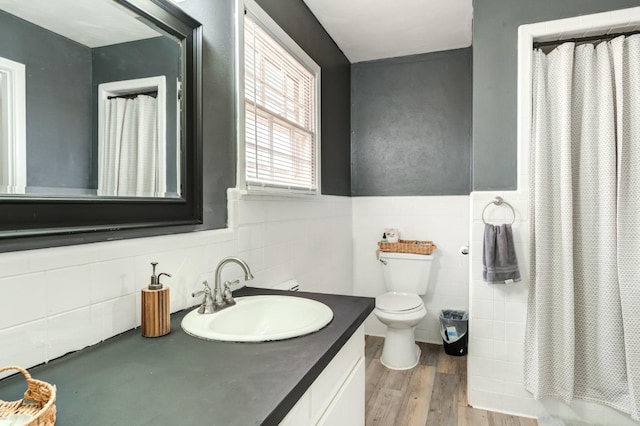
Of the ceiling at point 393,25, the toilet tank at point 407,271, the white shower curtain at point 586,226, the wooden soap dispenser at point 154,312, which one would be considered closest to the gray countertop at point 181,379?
the wooden soap dispenser at point 154,312

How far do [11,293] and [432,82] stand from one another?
3112mm

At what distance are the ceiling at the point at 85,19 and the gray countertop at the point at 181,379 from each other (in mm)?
811

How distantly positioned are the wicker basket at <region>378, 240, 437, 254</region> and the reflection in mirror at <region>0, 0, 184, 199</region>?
6.88 ft

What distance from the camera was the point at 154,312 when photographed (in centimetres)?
104

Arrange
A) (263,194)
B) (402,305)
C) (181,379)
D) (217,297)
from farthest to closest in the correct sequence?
1. (402,305)
2. (263,194)
3. (217,297)
4. (181,379)

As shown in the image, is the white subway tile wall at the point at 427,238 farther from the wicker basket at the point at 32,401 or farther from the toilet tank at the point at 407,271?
the wicker basket at the point at 32,401

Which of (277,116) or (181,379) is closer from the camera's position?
(181,379)

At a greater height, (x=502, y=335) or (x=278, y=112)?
(x=278, y=112)

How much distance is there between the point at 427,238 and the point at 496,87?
141 centimetres

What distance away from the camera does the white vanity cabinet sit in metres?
0.89

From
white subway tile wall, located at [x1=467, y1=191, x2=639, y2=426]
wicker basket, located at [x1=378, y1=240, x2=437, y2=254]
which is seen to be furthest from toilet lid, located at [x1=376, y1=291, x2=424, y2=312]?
white subway tile wall, located at [x1=467, y1=191, x2=639, y2=426]

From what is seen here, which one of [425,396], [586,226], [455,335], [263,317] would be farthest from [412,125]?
[263,317]

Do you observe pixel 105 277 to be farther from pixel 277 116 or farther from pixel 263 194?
pixel 277 116

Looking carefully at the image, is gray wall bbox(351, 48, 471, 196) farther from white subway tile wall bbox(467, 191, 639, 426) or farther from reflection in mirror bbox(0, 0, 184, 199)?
reflection in mirror bbox(0, 0, 184, 199)
